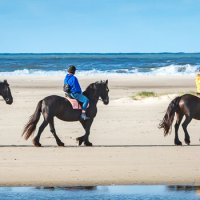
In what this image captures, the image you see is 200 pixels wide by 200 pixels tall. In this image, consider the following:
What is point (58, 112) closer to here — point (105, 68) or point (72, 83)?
point (72, 83)

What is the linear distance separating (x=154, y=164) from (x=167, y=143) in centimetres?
360

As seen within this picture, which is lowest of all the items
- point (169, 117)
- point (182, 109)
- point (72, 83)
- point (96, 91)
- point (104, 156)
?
point (104, 156)

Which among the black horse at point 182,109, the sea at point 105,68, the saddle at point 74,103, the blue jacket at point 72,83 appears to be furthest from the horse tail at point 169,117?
the sea at point 105,68

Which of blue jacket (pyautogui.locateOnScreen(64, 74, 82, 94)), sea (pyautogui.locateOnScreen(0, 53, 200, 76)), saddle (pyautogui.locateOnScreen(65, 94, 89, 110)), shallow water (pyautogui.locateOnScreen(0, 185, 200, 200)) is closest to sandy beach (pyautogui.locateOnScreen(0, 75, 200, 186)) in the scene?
shallow water (pyautogui.locateOnScreen(0, 185, 200, 200))

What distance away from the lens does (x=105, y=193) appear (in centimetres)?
1109

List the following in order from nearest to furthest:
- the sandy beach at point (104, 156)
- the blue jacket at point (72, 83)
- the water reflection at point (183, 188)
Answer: the water reflection at point (183, 188), the sandy beach at point (104, 156), the blue jacket at point (72, 83)

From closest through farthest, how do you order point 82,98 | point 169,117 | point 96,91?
1. point 82,98
2. point 169,117
3. point 96,91

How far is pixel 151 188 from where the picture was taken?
38.1 feet

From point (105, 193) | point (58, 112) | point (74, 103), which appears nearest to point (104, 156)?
point (58, 112)

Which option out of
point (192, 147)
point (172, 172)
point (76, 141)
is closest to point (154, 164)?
point (172, 172)

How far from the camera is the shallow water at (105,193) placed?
10.7 meters

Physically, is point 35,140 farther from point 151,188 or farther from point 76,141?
point 151,188

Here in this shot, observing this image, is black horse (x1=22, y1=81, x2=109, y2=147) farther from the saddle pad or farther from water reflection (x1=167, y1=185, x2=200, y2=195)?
water reflection (x1=167, y1=185, x2=200, y2=195)

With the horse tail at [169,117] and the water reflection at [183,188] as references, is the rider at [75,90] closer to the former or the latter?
the horse tail at [169,117]
